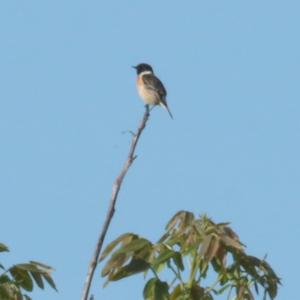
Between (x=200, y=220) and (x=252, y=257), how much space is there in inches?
13.3

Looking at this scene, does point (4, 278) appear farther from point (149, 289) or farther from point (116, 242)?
point (149, 289)

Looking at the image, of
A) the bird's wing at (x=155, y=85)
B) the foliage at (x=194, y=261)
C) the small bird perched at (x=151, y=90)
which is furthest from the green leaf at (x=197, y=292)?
the bird's wing at (x=155, y=85)

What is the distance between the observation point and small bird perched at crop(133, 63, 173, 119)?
18.0m

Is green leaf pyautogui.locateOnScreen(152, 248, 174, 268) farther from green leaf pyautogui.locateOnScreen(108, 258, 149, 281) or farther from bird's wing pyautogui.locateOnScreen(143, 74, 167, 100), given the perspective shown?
bird's wing pyautogui.locateOnScreen(143, 74, 167, 100)

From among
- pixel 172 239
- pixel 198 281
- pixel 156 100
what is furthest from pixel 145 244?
pixel 156 100

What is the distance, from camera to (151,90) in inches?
716

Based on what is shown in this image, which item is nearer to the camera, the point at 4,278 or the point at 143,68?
the point at 4,278

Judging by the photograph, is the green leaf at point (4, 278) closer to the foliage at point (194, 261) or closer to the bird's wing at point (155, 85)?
the foliage at point (194, 261)

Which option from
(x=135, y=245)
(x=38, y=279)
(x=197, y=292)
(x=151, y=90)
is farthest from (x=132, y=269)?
(x=151, y=90)

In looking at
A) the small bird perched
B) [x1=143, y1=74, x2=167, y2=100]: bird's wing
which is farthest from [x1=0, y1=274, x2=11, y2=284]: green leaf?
[x1=143, y1=74, x2=167, y2=100]: bird's wing

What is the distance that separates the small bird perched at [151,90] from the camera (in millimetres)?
18014

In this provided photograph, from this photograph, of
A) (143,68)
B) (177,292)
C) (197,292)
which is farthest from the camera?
(143,68)

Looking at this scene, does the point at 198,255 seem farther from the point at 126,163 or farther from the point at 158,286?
the point at 126,163

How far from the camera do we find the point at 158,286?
4082 millimetres
